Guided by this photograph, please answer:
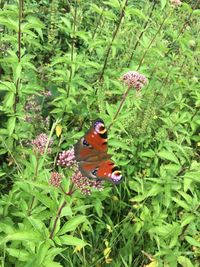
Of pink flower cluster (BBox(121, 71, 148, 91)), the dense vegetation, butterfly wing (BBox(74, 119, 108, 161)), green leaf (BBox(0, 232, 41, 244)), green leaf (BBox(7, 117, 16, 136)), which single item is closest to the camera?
green leaf (BBox(0, 232, 41, 244))

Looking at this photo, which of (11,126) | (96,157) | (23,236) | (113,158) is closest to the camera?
(23,236)

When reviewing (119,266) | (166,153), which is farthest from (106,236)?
(166,153)

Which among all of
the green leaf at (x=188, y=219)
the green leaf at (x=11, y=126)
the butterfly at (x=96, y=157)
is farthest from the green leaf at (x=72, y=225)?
the green leaf at (x=11, y=126)

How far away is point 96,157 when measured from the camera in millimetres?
2256

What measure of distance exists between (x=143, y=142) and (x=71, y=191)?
1920mm

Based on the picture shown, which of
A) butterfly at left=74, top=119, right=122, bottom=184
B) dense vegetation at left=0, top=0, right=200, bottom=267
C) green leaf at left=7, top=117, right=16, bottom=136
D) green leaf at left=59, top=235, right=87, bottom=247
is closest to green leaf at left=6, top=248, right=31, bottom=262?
Result: dense vegetation at left=0, top=0, right=200, bottom=267

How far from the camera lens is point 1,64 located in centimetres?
370

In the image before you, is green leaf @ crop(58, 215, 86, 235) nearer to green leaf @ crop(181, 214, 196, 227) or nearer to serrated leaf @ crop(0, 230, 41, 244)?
serrated leaf @ crop(0, 230, 41, 244)

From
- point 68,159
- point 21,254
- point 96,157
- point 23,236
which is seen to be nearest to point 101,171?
point 96,157

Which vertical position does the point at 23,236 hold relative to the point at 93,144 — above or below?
below

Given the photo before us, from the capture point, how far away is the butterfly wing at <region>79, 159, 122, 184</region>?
2178mm

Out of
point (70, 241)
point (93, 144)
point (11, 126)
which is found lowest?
point (11, 126)

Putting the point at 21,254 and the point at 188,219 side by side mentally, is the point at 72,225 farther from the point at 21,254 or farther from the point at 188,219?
the point at 188,219

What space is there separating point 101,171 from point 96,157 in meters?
0.09
